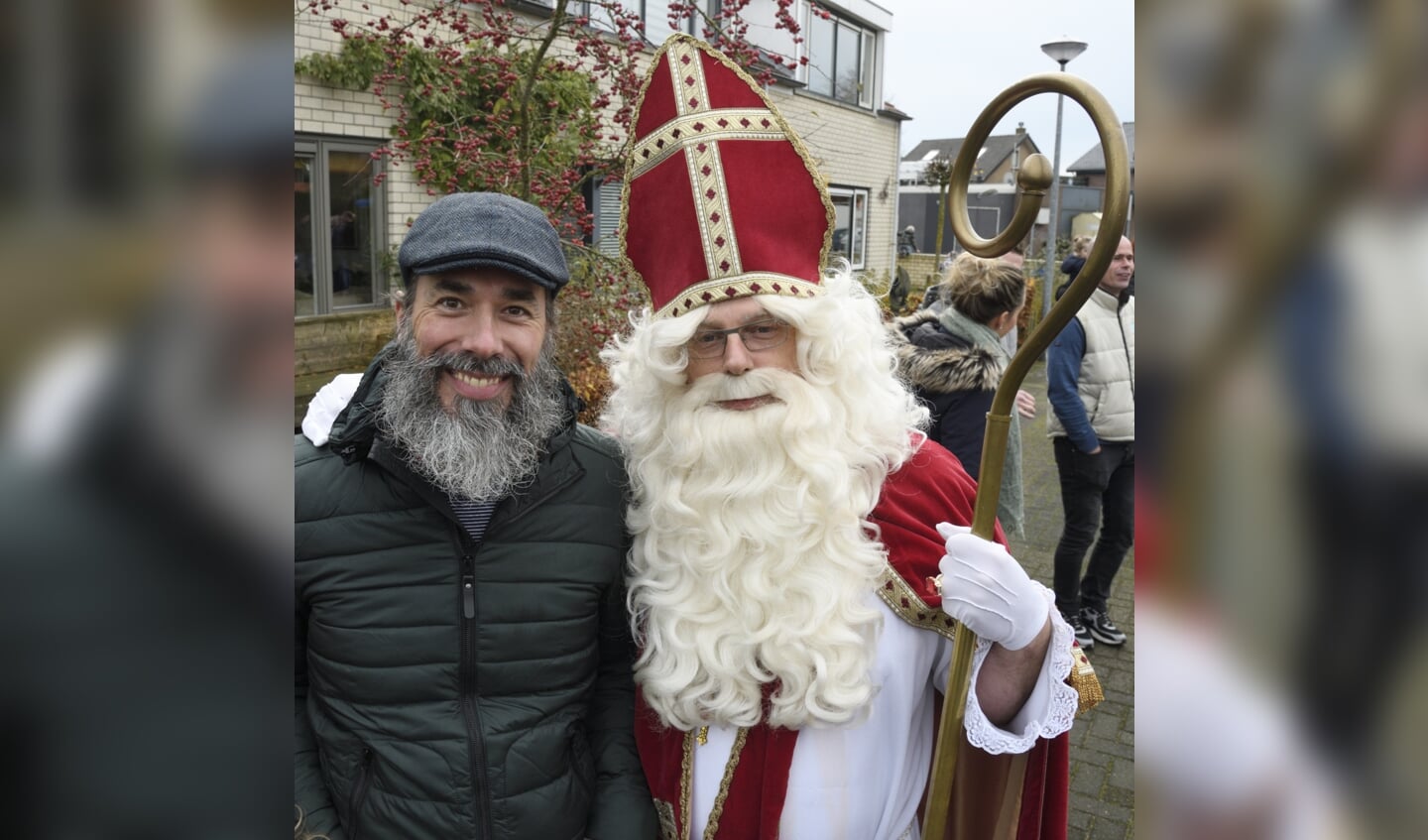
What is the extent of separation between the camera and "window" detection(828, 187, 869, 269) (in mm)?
19062

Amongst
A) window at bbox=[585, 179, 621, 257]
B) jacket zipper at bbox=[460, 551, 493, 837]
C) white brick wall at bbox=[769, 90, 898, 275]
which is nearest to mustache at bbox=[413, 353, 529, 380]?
jacket zipper at bbox=[460, 551, 493, 837]

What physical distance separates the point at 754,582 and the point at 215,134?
1.88 metres

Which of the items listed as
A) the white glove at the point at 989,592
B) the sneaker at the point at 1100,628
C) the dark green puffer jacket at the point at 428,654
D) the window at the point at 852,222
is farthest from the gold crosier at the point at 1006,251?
the window at the point at 852,222

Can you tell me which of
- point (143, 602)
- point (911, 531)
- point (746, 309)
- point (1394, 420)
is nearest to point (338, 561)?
point (746, 309)

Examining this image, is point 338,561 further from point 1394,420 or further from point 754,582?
point 1394,420

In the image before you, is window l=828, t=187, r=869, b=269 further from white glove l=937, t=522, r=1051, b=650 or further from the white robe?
white glove l=937, t=522, r=1051, b=650

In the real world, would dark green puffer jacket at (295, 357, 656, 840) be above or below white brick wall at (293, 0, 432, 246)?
below

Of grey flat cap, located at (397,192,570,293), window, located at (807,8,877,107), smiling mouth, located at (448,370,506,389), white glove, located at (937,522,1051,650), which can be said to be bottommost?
white glove, located at (937,522,1051,650)

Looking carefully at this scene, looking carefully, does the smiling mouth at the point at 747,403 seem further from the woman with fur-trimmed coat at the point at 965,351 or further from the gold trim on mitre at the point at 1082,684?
the woman with fur-trimmed coat at the point at 965,351

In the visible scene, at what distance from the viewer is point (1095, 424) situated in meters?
4.82

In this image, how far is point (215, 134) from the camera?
39 cm

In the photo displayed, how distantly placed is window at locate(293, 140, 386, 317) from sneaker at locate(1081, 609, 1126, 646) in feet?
21.2

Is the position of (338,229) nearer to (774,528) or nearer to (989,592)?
(774,528)

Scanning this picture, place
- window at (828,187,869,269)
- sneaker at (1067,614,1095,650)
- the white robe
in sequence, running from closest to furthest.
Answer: the white robe
sneaker at (1067,614,1095,650)
window at (828,187,869,269)
